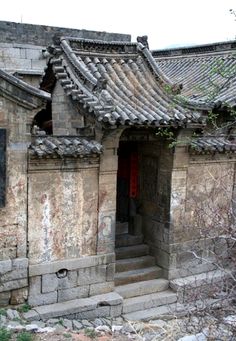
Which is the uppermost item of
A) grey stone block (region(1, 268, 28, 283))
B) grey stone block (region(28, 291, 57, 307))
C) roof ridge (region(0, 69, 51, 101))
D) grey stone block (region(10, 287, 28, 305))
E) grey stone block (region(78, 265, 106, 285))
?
roof ridge (region(0, 69, 51, 101))

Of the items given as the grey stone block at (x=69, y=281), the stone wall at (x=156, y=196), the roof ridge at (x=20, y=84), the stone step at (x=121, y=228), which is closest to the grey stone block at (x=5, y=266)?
the grey stone block at (x=69, y=281)

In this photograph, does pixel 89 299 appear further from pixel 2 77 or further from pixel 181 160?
pixel 2 77

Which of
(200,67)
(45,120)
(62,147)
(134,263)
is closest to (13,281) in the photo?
(62,147)

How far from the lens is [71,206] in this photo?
37.8 ft

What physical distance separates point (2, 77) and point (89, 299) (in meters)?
5.69

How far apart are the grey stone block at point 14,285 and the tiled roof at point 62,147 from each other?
288 cm

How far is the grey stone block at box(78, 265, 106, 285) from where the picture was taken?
38.8 feet

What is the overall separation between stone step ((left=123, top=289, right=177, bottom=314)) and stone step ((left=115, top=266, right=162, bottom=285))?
52cm

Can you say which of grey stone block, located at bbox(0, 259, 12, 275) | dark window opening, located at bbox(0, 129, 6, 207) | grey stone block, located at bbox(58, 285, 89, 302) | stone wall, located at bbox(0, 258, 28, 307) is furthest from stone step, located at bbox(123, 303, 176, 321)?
dark window opening, located at bbox(0, 129, 6, 207)

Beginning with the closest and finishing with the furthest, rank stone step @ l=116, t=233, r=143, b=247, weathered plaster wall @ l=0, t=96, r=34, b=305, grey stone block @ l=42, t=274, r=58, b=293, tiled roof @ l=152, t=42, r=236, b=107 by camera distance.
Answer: weathered plaster wall @ l=0, t=96, r=34, b=305, grey stone block @ l=42, t=274, r=58, b=293, stone step @ l=116, t=233, r=143, b=247, tiled roof @ l=152, t=42, r=236, b=107

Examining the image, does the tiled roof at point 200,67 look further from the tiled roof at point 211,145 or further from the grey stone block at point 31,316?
the grey stone block at point 31,316

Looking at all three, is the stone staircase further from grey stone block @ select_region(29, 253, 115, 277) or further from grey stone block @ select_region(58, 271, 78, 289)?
grey stone block @ select_region(58, 271, 78, 289)

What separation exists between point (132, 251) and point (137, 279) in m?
1.05

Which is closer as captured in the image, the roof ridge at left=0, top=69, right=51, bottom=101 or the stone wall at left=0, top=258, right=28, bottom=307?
the roof ridge at left=0, top=69, right=51, bottom=101
